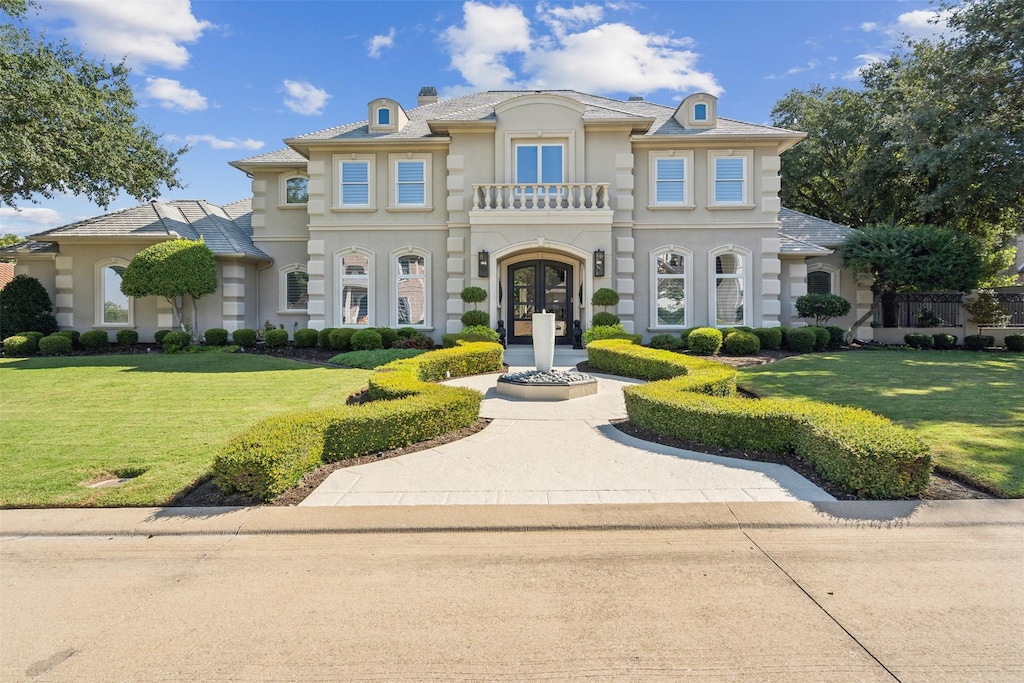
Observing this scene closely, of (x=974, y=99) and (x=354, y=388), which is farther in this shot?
(x=974, y=99)

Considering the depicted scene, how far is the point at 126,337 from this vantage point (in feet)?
60.2

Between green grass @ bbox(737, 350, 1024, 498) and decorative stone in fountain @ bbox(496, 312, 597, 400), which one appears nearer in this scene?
green grass @ bbox(737, 350, 1024, 498)

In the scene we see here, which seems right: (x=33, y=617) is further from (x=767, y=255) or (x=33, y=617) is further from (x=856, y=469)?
(x=767, y=255)

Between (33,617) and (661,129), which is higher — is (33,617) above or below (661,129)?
below

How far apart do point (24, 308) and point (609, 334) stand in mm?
19077

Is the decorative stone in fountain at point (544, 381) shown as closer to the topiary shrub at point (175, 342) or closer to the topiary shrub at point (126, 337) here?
the topiary shrub at point (175, 342)

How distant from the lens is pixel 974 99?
17.7 meters

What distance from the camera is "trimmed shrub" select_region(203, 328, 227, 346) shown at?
18.0 meters

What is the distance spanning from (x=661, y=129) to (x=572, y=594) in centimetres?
1782

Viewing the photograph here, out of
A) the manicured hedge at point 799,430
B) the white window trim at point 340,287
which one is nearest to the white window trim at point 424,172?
the white window trim at point 340,287

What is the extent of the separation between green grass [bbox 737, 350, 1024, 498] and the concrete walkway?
2.16m

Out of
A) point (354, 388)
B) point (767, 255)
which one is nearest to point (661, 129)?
point (767, 255)

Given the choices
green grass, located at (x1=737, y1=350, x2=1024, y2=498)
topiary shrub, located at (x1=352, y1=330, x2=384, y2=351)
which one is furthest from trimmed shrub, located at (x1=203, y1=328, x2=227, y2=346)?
green grass, located at (x1=737, y1=350, x2=1024, y2=498)

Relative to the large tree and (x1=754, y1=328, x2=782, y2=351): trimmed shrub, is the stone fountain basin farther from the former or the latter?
the large tree
